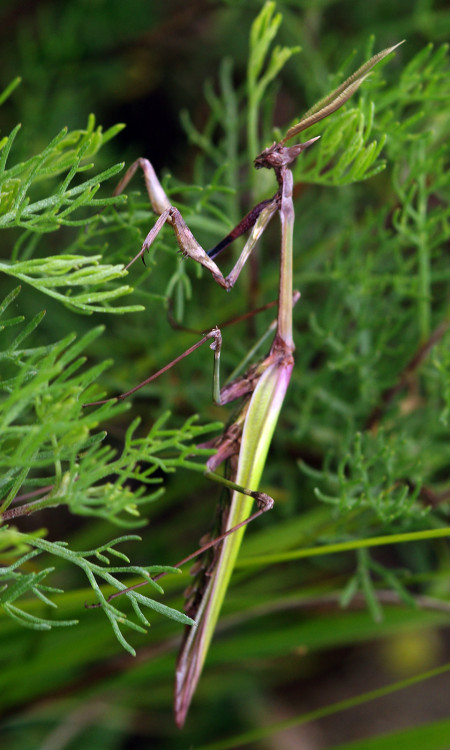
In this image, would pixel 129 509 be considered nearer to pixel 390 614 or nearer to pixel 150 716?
pixel 390 614

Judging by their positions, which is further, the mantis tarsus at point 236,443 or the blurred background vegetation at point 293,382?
the blurred background vegetation at point 293,382

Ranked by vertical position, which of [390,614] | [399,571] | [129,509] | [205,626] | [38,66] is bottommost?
[390,614]

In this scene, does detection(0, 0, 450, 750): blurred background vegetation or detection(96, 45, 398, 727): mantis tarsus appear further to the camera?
detection(0, 0, 450, 750): blurred background vegetation

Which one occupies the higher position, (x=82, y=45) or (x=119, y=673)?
(x=82, y=45)

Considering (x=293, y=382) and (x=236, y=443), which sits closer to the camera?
(x=236, y=443)

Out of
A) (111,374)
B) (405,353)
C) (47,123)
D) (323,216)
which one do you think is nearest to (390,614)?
(405,353)

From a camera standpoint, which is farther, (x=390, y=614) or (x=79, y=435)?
(x=390, y=614)

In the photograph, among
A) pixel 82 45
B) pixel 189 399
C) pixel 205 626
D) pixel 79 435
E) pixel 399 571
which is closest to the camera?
pixel 79 435

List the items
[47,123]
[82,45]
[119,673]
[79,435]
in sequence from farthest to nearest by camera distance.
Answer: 1. [82,45]
2. [47,123]
3. [119,673]
4. [79,435]
